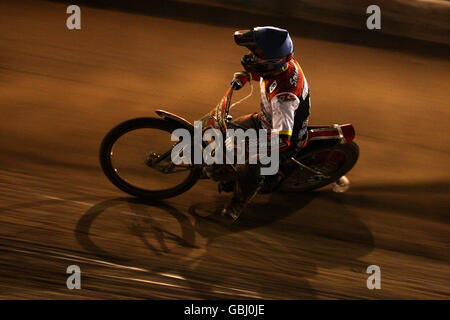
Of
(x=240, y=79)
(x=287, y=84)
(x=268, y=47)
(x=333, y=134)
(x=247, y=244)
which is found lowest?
(x=247, y=244)

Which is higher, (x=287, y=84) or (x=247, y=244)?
(x=287, y=84)

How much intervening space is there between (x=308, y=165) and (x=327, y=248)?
897 mm

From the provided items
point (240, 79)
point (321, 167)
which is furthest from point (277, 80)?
point (321, 167)

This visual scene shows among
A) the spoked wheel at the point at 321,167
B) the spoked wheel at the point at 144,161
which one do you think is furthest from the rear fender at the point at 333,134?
the spoked wheel at the point at 144,161

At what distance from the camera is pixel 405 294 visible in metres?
3.87

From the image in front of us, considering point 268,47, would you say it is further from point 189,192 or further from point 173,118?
point 189,192

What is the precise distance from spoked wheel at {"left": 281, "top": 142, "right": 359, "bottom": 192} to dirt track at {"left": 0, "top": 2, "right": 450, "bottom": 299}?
0.19 metres

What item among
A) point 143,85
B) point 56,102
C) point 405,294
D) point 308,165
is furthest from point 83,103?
point 405,294

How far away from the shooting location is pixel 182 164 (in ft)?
13.6

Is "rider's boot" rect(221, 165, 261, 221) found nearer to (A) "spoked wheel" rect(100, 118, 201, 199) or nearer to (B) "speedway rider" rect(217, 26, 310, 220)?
(B) "speedway rider" rect(217, 26, 310, 220)

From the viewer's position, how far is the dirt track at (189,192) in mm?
3752

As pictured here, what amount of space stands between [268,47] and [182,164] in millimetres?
1441

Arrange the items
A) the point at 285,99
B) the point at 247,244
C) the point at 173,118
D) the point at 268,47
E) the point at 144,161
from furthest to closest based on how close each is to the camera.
→ the point at 144,161
the point at 247,244
the point at 173,118
the point at 285,99
the point at 268,47

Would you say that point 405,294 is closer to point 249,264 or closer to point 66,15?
point 249,264
